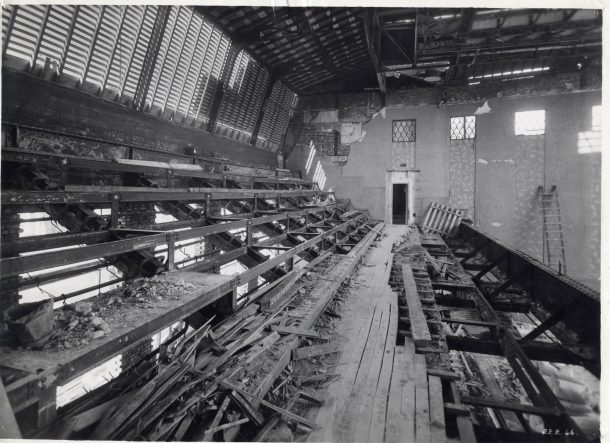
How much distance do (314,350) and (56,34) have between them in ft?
17.7

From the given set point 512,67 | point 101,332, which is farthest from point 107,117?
point 512,67

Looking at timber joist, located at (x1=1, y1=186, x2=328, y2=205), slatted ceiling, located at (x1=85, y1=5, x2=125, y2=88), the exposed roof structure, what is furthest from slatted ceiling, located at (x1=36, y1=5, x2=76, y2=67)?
the exposed roof structure

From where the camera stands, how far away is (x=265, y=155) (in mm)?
11945

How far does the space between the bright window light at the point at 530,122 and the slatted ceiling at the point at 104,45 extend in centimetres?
1222

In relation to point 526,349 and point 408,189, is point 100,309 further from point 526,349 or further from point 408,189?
point 408,189

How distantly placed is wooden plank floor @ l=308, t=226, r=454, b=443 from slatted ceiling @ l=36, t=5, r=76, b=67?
5270mm

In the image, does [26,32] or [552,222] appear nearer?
[26,32]

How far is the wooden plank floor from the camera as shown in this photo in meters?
1.78

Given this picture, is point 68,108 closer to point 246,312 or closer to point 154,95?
point 154,95

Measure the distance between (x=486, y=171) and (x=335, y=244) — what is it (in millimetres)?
8489

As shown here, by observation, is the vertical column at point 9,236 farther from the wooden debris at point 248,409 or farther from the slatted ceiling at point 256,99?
the slatted ceiling at point 256,99

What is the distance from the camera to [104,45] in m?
5.27

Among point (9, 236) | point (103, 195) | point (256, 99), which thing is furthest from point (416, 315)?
point (256, 99)

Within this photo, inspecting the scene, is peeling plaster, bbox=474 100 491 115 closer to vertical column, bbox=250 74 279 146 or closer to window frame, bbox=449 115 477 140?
window frame, bbox=449 115 477 140
